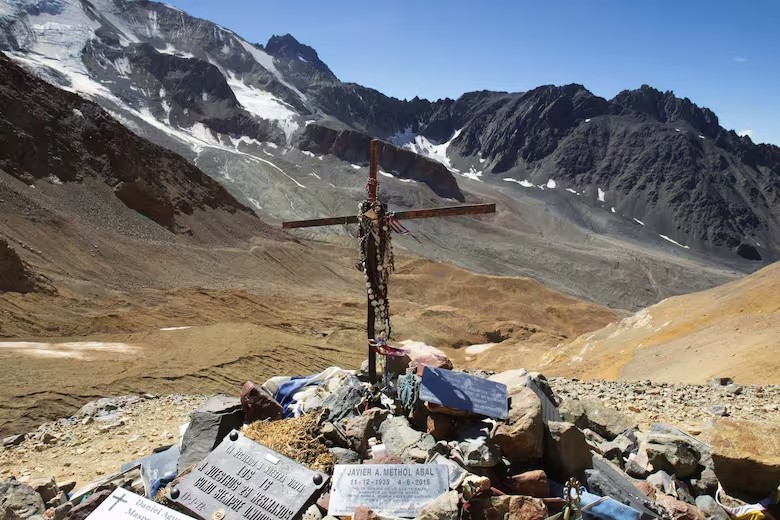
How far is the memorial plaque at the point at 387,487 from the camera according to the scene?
483 centimetres

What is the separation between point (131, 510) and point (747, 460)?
5.61 metres

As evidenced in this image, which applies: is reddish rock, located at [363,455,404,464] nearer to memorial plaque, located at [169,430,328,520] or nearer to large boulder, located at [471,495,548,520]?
memorial plaque, located at [169,430,328,520]

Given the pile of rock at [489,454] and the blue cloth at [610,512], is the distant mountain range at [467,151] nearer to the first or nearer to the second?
the pile of rock at [489,454]

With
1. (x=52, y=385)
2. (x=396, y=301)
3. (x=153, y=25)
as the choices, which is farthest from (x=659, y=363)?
(x=153, y=25)

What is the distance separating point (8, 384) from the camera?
12.3 metres

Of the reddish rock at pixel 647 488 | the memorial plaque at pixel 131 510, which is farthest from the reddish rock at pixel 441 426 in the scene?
the memorial plaque at pixel 131 510

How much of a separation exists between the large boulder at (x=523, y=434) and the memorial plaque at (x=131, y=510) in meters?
2.90

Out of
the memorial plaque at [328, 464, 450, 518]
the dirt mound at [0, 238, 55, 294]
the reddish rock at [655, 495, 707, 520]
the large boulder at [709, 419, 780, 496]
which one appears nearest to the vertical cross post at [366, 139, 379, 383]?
the memorial plaque at [328, 464, 450, 518]

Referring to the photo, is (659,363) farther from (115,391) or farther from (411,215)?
(115,391)

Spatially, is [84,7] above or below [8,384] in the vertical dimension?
above

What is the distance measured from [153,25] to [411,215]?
468 ft

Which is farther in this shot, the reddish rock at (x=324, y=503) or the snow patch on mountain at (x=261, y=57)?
the snow patch on mountain at (x=261, y=57)

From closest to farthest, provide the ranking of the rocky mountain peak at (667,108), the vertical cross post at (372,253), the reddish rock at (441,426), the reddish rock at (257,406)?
the reddish rock at (441,426) < the reddish rock at (257,406) < the vertical cross post at (372,253) < the rocky mountain peak at (667,108)

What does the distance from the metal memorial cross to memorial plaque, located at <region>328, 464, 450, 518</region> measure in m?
2.33
